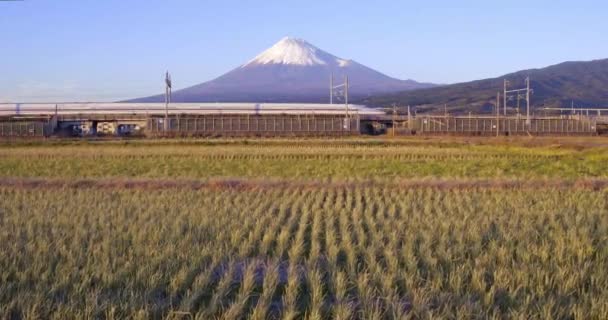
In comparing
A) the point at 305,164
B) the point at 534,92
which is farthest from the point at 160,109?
the point at 534,92

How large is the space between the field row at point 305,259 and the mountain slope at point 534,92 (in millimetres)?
86667

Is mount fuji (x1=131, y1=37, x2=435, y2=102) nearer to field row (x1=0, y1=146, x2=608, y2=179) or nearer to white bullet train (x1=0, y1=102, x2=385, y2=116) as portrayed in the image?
white bullet train (x1=0, y1=102, x2=385, y2=116)

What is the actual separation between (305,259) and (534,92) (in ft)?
371

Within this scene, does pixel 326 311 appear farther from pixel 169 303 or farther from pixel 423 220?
→ pixel 423 220

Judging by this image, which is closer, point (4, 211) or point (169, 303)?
point (169, 303)

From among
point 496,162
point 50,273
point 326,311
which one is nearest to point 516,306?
point 326,311

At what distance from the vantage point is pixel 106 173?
49.3 ft

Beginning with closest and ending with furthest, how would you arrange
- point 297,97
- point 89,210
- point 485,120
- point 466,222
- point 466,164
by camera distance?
point 466,222, point 89,210, point 466,164, point 485,120, point 297,97

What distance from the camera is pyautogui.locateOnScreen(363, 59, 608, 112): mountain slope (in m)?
102

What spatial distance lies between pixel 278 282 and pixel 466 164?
12.6 m

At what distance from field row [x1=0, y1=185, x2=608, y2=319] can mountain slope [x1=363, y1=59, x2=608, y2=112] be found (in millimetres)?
86667

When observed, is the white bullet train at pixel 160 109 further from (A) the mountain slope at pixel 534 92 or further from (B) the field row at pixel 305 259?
(A) the mountain slope at pixel 534 92

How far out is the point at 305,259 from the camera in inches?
220

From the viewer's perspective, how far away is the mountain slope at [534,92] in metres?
102
